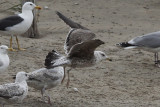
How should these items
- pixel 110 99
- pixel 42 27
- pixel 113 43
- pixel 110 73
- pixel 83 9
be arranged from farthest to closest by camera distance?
pixel 83 9 < pixel 42 27 < pixel 113 43 < pixel 110 73 < pixel 110 99

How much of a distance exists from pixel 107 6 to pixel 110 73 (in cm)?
645

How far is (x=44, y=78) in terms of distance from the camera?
714 cm

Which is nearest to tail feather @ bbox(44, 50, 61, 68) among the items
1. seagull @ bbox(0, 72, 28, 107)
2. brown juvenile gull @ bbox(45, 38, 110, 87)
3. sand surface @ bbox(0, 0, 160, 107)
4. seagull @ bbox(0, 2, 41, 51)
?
brown juvenile gull @ bbox(45, 38, 110, 87)

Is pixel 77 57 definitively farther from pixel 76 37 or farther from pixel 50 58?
pixel 76 37

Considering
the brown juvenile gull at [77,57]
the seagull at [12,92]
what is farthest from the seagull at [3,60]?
the seagull at [12,92]

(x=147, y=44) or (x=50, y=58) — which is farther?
(x=147, y=44)

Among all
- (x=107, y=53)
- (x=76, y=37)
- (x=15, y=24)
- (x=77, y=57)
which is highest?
(x=76, y=37)

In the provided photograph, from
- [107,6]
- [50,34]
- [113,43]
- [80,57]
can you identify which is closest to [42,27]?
[50,34]

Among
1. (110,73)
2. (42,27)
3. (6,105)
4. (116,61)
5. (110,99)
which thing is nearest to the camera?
(6,105)

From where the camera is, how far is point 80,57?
7.85 metres

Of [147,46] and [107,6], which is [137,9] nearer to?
[107,6]

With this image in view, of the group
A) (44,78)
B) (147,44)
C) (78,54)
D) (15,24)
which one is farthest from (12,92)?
(147,44)

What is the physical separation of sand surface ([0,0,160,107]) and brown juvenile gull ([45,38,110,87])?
49 centimetres

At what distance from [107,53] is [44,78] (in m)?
3.64
